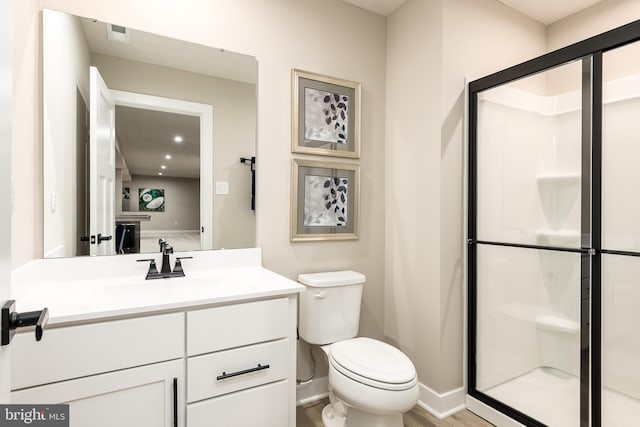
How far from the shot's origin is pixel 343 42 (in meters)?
2.20

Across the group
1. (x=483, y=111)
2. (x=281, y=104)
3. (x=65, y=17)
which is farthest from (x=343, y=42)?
(x=65, y=17)

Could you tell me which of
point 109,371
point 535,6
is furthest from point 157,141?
point 535,6

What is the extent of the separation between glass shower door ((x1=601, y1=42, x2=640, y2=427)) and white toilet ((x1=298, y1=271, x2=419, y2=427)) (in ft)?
2.84

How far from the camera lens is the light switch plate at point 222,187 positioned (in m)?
1.87

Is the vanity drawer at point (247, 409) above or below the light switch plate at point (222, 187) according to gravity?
below

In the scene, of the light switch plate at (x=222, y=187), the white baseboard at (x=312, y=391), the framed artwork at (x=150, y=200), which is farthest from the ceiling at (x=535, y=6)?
the white baseboard at (x=312, y=391)

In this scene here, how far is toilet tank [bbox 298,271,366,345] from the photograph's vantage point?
189cm

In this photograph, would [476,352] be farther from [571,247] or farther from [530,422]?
[571,247]

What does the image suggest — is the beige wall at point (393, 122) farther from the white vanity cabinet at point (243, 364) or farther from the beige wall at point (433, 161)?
the white vanity cabinet at point (243, 364)

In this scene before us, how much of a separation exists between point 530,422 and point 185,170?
2.20 m

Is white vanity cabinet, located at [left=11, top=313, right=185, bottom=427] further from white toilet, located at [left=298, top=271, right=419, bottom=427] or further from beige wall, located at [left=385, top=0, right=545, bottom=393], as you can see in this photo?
beige wall, located at [left=385, top=0, right=545, bottom=393]

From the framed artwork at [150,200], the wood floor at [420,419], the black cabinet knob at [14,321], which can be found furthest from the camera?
the wood floor at [420,419]

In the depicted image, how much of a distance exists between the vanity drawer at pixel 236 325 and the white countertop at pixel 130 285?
0.04 m

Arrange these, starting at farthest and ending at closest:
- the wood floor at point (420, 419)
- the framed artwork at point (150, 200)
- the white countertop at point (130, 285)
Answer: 1. the wood floor at point (420, 419)
2. the framed artwork at point (150, 200)
3. the white countertop at point (130, 285)
